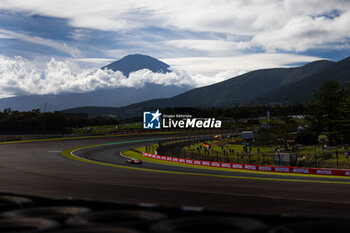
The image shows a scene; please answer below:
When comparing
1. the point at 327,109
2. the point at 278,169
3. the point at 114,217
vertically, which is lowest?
the point at 278,169

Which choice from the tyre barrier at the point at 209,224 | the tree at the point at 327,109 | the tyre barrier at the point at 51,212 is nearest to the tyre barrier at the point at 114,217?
the tyre barrier at the point at 209,224

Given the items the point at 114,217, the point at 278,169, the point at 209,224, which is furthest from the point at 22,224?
the point at 278,169

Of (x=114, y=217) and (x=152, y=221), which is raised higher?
(x=152, y=221)

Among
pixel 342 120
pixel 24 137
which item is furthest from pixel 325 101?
pixel 24 137

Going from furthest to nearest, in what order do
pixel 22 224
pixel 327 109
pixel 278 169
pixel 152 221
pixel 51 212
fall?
1. pixel 327 109
2. pixel 278 169
3. pixel 51 212
4. pixel 22 224
5. pixel 152 221

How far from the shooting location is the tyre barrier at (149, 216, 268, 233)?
5.19 meters

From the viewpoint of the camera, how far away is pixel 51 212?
6.61 meters

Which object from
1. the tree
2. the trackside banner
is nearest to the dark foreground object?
the trackside banner

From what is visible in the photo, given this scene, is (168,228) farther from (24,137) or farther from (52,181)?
(24,137)

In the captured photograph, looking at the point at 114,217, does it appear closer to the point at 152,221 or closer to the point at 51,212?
the point at 152,221

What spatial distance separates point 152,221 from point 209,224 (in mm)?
836

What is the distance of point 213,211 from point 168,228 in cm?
118

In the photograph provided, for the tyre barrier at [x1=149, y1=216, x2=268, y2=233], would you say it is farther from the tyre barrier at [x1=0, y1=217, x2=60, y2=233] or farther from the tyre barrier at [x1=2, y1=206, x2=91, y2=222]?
the tyre barrier at [x1=2, y1=206, x2=91, y2=222]

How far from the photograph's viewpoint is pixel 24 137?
9344cm
